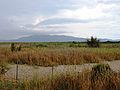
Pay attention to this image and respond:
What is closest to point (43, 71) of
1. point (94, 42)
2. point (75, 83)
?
point (75, 83)

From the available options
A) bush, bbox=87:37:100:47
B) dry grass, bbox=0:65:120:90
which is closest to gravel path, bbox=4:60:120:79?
dry grass, bbox=0:65:120:90

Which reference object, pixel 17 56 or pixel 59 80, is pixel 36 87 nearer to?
pixel 59 80

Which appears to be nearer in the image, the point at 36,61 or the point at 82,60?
the point at 36,61

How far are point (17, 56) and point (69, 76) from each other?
54.8 feet

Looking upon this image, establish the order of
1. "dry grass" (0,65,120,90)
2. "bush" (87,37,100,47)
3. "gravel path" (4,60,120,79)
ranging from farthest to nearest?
"bush" (87,37,100,47), "gravel path" (4,60,120,79), "dry grass" (0,65,120,90)

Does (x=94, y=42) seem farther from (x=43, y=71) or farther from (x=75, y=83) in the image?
(x=75, y=83)

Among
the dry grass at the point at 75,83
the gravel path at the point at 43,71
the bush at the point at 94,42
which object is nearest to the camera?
the dry grass at the point at 75,83

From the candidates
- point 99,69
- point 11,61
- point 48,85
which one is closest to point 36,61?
point 11,61

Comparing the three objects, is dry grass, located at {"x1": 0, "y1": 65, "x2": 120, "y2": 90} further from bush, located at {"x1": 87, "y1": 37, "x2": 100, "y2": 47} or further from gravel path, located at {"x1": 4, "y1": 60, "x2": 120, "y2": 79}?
bush, located at {"x1": 87, "y1": 37, "x2": 100, "y2": 47}

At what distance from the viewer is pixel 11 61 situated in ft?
80.1

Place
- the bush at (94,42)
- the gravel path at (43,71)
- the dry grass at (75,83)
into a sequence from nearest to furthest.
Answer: the dry grass at (75,83)
the gravel path at (43,71)
the bush at (94,42)

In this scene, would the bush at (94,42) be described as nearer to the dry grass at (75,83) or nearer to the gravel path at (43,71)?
the gravel path at (43,71)

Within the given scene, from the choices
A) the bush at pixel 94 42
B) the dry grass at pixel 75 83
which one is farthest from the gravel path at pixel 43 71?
the bush at pixel 94 42

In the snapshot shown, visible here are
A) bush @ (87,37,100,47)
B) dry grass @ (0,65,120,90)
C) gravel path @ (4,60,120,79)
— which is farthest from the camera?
bush @ (87,37,100,47)
